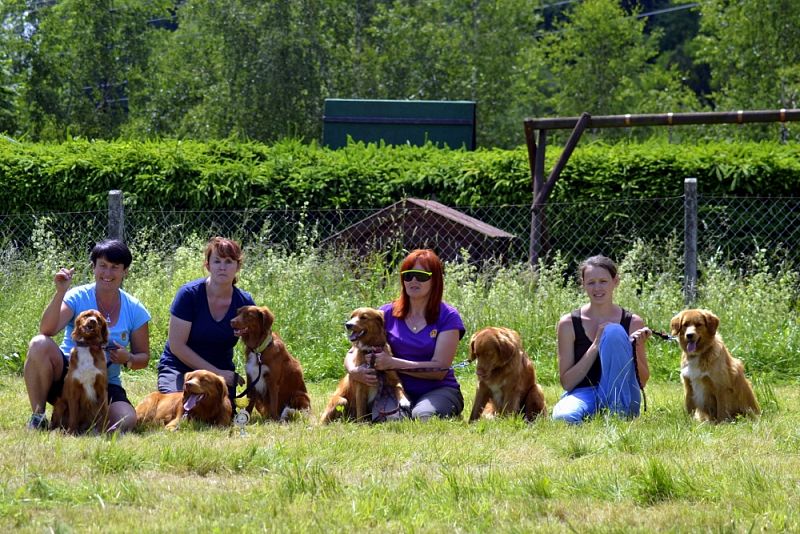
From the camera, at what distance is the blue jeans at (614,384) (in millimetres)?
6469

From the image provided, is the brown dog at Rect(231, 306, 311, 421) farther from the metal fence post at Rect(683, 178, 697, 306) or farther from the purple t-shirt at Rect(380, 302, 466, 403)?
the metal fence post at Rect(683, 178, 697, 306)

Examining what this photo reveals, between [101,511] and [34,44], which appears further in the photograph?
[34,44]

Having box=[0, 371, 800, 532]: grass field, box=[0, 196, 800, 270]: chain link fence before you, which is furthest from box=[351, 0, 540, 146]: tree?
box=[0, 371, 800, 532]: grass field

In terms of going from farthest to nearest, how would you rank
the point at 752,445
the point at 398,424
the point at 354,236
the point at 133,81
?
the point at 133,81 < the point at 354,236 < the point at 398,424 < the point at 752,445

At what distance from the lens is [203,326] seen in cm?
674

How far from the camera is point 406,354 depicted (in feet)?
22.3

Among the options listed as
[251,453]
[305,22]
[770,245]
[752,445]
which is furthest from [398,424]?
[305,22]

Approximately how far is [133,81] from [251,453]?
23.7m

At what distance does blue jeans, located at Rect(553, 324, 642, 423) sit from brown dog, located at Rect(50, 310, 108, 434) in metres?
2.66

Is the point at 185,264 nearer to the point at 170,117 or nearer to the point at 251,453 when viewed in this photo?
the point at 251,453

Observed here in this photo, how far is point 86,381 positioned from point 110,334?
0.46m

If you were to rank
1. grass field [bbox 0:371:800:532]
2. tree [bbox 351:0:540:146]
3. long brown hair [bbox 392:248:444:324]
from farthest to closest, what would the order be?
tree [bbox 351:0:540:146]
long brown hair [bbox 392:248:444:324]
grass field [bbox 0:371:800:532]

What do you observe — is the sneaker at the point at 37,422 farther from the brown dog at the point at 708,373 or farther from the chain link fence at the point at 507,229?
the chain link fence at the point at 507,229

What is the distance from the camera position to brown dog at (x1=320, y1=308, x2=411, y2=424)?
6.53 m
